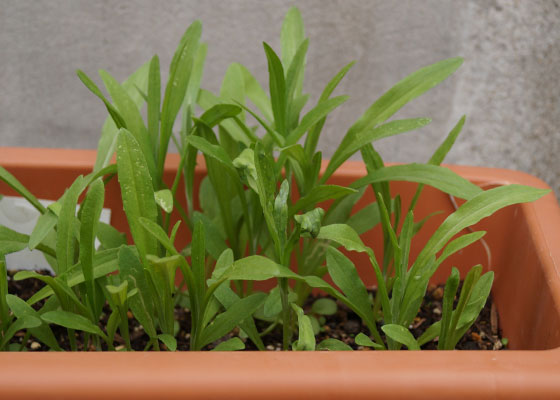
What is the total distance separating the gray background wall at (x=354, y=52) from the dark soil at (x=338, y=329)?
49cm

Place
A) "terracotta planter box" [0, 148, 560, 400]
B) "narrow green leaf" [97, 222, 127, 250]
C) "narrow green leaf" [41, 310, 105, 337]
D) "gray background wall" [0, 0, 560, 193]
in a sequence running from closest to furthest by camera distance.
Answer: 1. "terracotta planter box" [0, 148, 560, 400]
2. "narrow green leaf" [41, 310, 105, 337]
3. "narrow green leaf" [97, 222, 127, 250]
4. "gray background wall" [0, 0, 560, 193]

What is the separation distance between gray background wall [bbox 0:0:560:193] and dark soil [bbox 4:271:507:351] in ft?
1.61

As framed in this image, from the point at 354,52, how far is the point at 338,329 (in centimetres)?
62

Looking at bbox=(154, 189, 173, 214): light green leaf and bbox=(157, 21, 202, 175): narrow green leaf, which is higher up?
bbox=(157, 21, 202, 175): narrow green leaf

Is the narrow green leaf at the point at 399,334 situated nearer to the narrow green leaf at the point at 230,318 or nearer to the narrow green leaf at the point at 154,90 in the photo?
the narrow green leaf at the point at 230,318

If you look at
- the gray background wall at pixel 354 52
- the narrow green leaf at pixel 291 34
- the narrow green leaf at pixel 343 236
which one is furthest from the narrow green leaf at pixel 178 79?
the gray background wall at pixel 354 52

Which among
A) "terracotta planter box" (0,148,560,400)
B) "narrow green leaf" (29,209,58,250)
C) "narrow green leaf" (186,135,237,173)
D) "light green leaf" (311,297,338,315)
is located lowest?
"light green leaf" (311,297,338,315)

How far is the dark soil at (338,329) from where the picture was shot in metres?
0.72

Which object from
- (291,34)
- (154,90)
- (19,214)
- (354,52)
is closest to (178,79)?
(154,90)

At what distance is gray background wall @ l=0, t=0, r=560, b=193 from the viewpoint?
1142mm

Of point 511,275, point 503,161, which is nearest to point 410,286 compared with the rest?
point 511,275

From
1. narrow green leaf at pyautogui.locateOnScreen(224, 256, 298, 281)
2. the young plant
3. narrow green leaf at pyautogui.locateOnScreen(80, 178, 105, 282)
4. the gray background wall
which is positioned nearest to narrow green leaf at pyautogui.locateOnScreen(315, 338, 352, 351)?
the young plant

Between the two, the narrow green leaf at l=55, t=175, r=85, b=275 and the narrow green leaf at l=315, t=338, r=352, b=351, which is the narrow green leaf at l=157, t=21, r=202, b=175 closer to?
the narrow green leaf at l=55, t=175, r=85, b=275

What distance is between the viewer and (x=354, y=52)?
1222 mm
